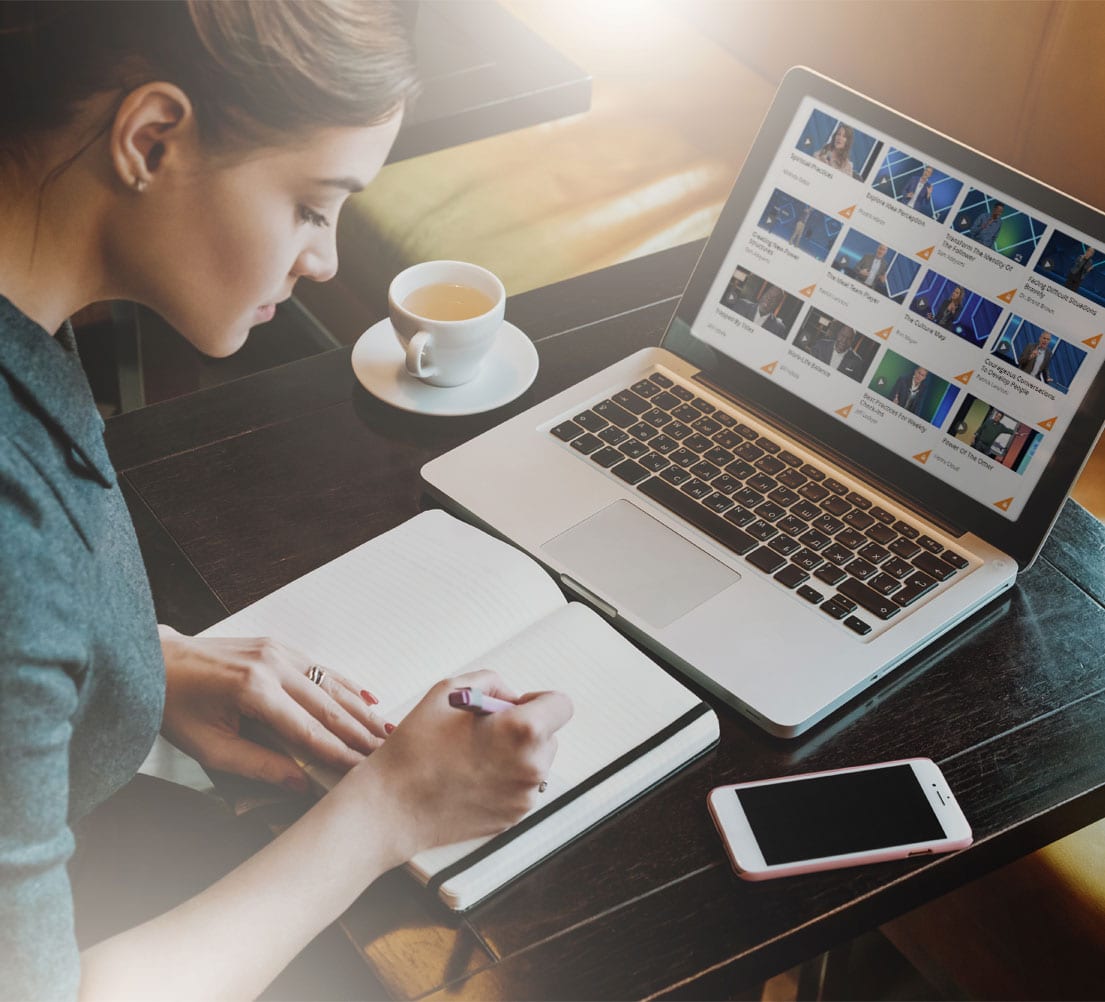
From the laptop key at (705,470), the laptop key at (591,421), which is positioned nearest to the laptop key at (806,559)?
the laptop key at (705,470)

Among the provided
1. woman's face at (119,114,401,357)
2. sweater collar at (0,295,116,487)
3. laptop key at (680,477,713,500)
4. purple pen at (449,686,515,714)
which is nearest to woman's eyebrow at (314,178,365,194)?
woman's face at (119,114,401,357)

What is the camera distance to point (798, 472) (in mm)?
939

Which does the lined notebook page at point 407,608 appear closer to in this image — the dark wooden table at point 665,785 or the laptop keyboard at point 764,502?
the dark wooden table at point 665,785

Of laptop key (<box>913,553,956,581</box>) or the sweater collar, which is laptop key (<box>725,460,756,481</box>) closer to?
laptop key (<box>913,553,956,581</box>)

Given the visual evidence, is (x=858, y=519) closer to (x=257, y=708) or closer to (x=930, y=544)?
(x=930, y=544)

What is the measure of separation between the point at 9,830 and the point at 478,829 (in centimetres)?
25

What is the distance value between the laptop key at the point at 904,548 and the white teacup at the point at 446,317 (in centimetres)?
37

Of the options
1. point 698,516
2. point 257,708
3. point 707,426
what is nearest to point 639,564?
point 698,516

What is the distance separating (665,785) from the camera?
0.73 metres

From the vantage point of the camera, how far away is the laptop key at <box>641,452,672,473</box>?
0.94 meters

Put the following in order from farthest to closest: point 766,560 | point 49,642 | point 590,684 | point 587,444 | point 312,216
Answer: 1. point 587,444
2. point 766,560
3. point 590,684
4. point 312,216
5. point 49,642

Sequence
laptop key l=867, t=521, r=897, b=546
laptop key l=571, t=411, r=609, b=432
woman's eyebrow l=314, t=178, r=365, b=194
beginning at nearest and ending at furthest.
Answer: woman's eyebrow l=314, t=178, r=365, b=194, laptop key l=867, t=521, r=897, b=546, laptop key l=571, t=411, r=609, b=432

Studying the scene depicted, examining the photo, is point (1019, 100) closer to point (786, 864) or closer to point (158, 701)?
point (786, 864)

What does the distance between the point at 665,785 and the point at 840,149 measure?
0.52 m
